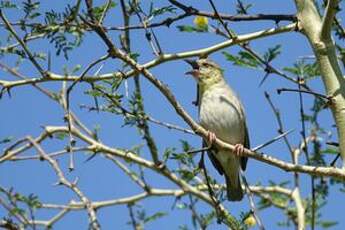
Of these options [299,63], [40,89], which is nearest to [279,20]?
[299,63]

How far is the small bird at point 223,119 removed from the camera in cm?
663

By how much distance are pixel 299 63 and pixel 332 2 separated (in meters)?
1.63

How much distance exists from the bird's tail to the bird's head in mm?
1021

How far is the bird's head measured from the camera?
703 centimetres

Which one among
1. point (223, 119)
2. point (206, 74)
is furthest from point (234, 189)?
point (206, 74)

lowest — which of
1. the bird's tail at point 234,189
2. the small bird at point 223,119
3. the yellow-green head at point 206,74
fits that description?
the bird's tail at point 234,189

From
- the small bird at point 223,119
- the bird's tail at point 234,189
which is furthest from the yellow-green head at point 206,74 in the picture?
the bird's tail at point 234,189

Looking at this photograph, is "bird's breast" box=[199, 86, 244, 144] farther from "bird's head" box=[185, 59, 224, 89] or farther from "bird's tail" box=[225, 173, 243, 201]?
"bird's tail" box=[225, 173, 243, 201]

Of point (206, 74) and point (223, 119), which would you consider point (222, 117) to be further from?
point (206, 74)

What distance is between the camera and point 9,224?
3.74 meters

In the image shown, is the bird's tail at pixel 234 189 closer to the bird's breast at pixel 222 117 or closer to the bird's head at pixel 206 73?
the bird's breast at pixel 222 117

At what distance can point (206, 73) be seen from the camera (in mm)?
7094

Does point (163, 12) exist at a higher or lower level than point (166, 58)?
higher

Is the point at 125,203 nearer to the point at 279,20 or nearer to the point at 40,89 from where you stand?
the point at 40,89
